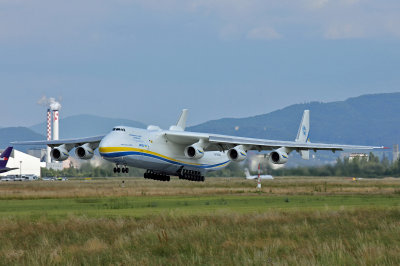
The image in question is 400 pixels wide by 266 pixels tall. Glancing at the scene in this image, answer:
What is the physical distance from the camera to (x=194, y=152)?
4331 centimetres

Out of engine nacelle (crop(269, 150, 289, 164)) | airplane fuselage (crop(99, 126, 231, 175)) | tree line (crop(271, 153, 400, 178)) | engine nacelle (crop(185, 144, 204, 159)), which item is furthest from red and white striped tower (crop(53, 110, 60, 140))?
engine nacelle (crop(269, 150, 289, 164))

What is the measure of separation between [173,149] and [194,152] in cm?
138

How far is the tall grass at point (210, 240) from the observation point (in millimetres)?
13312

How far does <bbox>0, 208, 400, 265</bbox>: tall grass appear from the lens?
1331 centimetres

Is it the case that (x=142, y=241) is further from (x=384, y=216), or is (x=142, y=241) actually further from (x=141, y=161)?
(x=141, y=161)

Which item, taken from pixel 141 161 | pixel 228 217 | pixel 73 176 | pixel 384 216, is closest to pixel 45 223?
pixel 228 217

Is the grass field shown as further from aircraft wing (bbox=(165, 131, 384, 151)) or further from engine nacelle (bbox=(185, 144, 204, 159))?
aircraft wing (bbox=(165, 131, 384, 151))

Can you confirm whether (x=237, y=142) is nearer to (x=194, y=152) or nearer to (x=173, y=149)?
(x=194, y=152)

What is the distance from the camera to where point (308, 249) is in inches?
559

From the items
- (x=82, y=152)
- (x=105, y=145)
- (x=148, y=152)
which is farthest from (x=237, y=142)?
(x=82, y=152)

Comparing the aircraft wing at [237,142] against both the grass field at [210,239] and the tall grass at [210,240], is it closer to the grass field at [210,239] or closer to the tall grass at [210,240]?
the grass field at [210,239]

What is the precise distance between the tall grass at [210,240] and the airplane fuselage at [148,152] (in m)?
18.4

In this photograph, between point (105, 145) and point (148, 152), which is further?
point (148, 152)

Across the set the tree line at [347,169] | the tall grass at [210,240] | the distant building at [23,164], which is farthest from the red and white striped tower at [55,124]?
the tall grass at [210,240]
